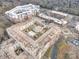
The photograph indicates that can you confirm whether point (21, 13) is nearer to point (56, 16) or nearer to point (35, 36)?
point (35, 36)

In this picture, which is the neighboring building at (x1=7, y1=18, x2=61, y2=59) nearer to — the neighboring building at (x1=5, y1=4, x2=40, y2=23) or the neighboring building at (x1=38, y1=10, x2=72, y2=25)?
the neighboring building at (x1=5, y1=4, x2=40, y2=23)

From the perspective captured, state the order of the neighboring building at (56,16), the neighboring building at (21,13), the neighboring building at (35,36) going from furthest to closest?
the neighboring building at (56,16)
the neighboring building at (21,13)
the neighboring building at (35,36)

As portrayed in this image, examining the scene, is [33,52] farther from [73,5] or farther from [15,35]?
[73,5]

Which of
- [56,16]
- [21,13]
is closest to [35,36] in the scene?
[21,13]

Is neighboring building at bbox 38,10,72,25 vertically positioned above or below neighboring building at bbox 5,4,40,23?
below

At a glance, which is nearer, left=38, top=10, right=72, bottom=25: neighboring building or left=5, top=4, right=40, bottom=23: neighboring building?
left=5, top=4, right=40, bottom=23: neighboring building

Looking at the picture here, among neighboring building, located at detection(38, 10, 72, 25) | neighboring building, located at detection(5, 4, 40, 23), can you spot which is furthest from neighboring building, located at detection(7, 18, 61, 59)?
neighboring building, located at detection(38, 10, 72, 25)

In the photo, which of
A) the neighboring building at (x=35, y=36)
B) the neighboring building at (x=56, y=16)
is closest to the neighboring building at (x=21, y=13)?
the neighboring building at (x=35, y=36)

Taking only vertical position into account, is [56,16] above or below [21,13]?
below

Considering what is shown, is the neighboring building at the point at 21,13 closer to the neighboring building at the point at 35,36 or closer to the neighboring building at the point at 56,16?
the neighboring building at the point at 35,36
